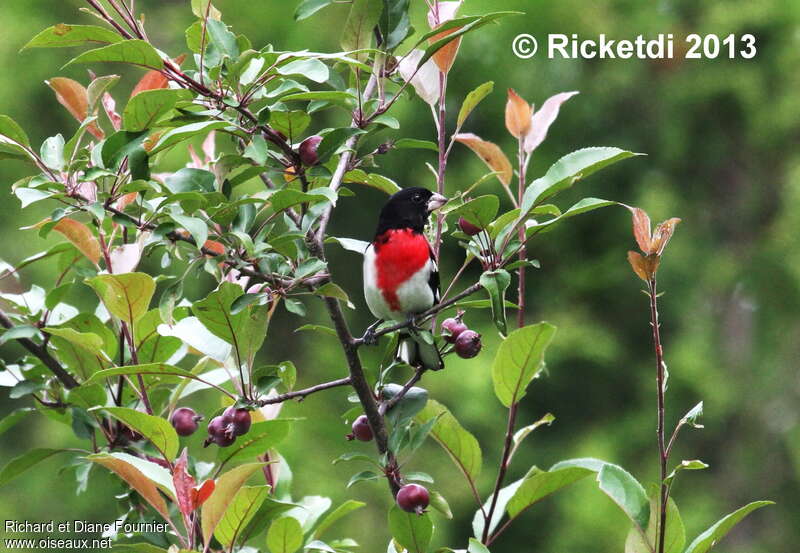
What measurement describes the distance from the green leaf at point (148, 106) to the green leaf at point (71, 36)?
3.1 inches

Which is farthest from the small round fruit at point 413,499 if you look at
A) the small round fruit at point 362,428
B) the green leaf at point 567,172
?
the green leaf at point 567,172

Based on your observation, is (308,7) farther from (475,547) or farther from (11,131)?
(475,547)

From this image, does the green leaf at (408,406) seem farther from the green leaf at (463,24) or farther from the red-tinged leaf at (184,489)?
the green leaf at (463,24)

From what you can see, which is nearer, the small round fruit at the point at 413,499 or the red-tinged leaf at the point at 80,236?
the small round fruit at the point at 413,499

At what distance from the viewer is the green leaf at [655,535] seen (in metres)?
1.15

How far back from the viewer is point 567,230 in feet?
17.8

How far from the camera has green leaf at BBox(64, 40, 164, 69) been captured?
103 cm

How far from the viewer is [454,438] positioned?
54.4 inches

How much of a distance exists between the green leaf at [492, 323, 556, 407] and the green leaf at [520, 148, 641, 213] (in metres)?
0.16

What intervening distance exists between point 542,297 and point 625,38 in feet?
5.07

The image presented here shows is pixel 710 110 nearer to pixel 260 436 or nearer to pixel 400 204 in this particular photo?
pixel 400 204

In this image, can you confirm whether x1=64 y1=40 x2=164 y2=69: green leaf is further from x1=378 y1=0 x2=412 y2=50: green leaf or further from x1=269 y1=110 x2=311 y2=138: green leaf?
x1=378 y1=0 x2=412 y2=50: green leaf

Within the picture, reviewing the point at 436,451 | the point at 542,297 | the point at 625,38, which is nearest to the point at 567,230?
the point at 542,297

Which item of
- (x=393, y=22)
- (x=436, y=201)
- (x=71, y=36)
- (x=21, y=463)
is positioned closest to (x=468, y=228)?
(x=393, y=22)
